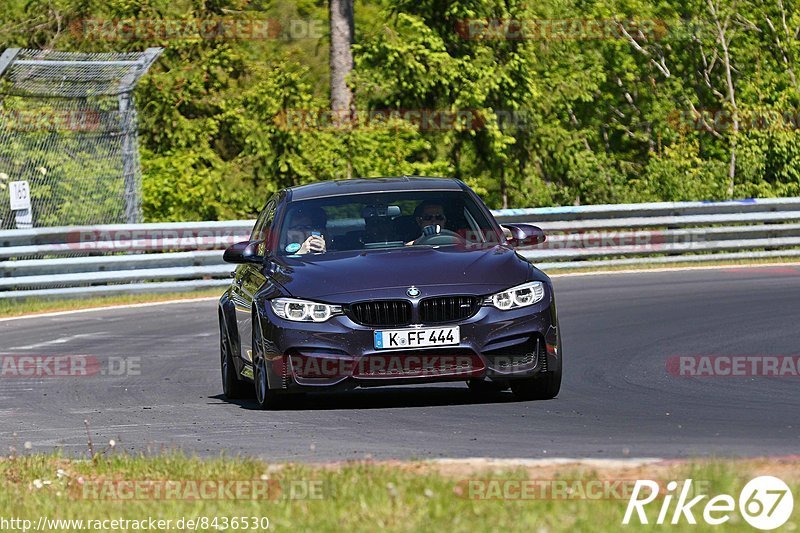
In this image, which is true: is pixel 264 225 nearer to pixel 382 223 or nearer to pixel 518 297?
pixel 382 223

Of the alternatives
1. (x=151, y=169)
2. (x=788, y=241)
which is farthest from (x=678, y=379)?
(x=151, y=169)

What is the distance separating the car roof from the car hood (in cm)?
96

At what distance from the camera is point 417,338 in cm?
950

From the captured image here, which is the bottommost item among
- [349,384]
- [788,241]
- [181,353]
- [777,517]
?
[788,241]

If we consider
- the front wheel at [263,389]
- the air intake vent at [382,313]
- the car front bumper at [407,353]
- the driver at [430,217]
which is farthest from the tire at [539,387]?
the front wheel at [263,389]

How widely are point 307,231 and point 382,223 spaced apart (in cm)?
54

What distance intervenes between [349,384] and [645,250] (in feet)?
A: 49.5

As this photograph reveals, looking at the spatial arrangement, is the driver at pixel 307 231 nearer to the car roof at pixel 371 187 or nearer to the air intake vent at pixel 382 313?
the car roof at pixel 371 187

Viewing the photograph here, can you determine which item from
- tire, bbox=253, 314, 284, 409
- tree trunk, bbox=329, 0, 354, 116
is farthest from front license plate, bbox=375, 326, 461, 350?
tree trunk, bbox=329, 0, 354, 116

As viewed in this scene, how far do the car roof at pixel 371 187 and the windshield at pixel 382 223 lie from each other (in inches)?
2.7

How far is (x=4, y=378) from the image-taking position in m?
13.5

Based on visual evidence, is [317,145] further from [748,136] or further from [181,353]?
[181,353]

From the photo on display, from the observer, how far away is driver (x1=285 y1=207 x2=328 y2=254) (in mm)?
10758

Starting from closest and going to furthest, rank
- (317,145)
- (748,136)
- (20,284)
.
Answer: (20,284)
(317,145)
(748,136)
